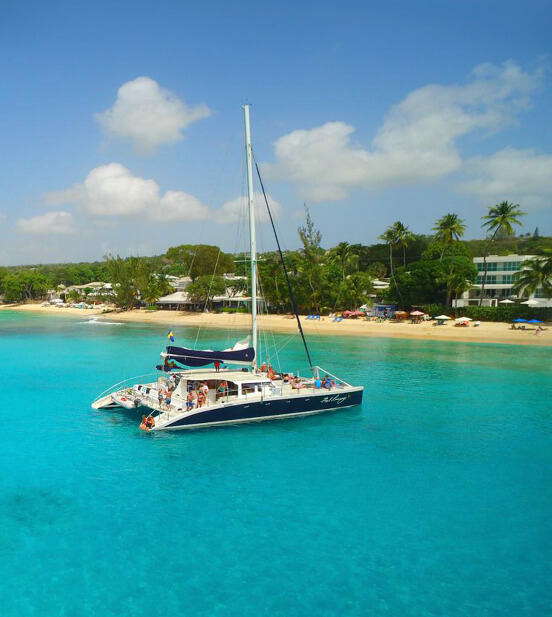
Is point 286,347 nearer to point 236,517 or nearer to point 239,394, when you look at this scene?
point 239,394

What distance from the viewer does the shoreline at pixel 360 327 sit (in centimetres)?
6206

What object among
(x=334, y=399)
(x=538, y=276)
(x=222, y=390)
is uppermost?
(x=538, y=276)

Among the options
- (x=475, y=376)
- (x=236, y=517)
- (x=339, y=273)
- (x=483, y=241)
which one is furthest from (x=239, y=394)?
(x=483, y=241)

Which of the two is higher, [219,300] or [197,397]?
[219,300]

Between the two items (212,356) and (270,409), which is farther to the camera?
(212,356)

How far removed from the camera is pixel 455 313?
73438 mm

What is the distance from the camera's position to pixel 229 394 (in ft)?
90.1

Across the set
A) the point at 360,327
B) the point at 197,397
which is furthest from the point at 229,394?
the point at 360,327

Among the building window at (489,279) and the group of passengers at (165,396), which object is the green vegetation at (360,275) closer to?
the building window at (489,279)

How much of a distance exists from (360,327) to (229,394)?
1899 inches

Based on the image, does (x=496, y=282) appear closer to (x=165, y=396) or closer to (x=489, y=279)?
(x=489, y=279)

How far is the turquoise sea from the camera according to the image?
45.0 ft

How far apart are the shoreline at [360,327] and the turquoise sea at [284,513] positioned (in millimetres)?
30816

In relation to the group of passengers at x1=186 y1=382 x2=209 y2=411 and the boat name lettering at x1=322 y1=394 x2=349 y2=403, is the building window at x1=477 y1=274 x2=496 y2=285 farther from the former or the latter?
the group of passengers at x1=186 y1=382 x2=209 y2=411
